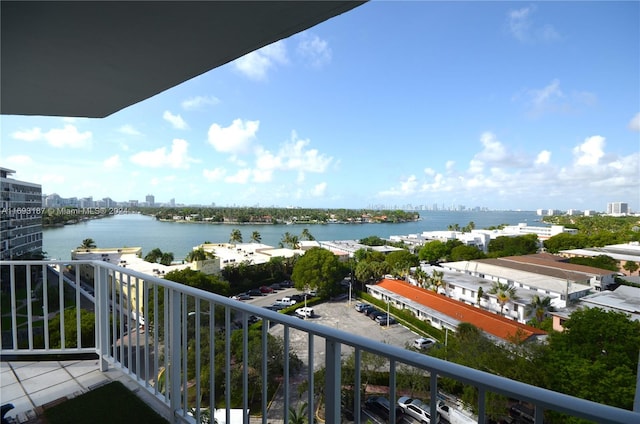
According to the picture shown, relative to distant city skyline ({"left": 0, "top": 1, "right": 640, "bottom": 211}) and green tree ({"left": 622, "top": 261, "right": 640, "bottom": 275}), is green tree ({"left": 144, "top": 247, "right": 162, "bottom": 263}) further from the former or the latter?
green tree ({"left": 622, "top": 261, "right": 640, "bottom": 275})

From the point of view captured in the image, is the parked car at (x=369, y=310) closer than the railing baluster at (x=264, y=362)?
No

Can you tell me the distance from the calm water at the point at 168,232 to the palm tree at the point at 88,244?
38cm

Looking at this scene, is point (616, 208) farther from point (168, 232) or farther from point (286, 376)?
point (168, 232)

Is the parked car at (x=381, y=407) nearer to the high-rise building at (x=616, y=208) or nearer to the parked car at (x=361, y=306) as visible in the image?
the high-rise building at (x=616, y=208)

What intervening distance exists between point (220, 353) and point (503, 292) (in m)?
8.99

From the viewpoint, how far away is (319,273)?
39.5ft

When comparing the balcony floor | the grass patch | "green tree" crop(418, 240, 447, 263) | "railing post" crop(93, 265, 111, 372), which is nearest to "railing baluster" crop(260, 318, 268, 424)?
the grass patch

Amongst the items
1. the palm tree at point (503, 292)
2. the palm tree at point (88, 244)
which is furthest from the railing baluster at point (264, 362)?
the palm tree at point (88, 244)

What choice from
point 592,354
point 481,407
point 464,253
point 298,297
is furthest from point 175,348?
point 464,253

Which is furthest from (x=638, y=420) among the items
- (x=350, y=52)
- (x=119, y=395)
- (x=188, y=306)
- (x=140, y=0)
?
(x=350, y=52)

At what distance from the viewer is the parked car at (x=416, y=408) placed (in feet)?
2.42

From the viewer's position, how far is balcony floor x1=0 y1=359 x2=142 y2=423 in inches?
59.5

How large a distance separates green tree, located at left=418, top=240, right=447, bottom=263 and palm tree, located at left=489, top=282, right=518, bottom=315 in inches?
531

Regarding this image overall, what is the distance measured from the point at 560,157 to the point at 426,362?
11070 mm
